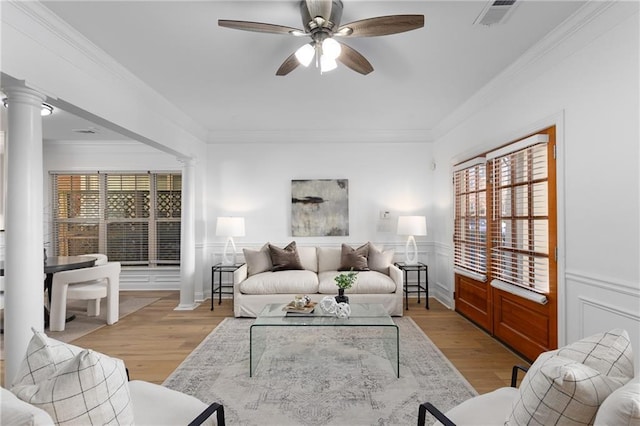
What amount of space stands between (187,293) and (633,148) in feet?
16.5

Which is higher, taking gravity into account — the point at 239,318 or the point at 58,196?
the point at 58,196

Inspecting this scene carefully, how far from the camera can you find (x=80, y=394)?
110 cm

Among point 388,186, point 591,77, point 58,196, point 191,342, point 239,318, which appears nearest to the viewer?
point 591,77

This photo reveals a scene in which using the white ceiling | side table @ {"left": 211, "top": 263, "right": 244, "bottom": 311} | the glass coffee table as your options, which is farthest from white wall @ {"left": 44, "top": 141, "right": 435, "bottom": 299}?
the glass coffee table

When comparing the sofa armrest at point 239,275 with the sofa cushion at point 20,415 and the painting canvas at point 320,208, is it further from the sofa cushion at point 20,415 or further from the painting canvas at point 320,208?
the sofa cushion at point 20,415

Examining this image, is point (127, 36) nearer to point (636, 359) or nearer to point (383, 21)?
point (383, 21)

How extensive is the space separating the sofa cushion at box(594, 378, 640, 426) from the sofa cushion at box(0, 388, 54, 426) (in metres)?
1.56

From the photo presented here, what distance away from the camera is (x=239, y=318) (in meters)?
4.48

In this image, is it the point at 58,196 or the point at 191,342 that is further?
the point at 58,196

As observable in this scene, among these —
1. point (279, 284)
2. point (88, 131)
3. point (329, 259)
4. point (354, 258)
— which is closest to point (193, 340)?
point (279, 284)

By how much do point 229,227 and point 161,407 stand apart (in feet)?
11.6

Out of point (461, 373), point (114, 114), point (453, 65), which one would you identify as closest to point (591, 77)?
point (453, 65)

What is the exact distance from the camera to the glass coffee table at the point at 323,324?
9.36 ft

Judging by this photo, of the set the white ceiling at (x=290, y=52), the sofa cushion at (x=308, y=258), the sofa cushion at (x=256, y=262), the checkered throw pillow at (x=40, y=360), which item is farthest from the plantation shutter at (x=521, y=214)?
the checkered throw pillow at (x=40, y=360)
